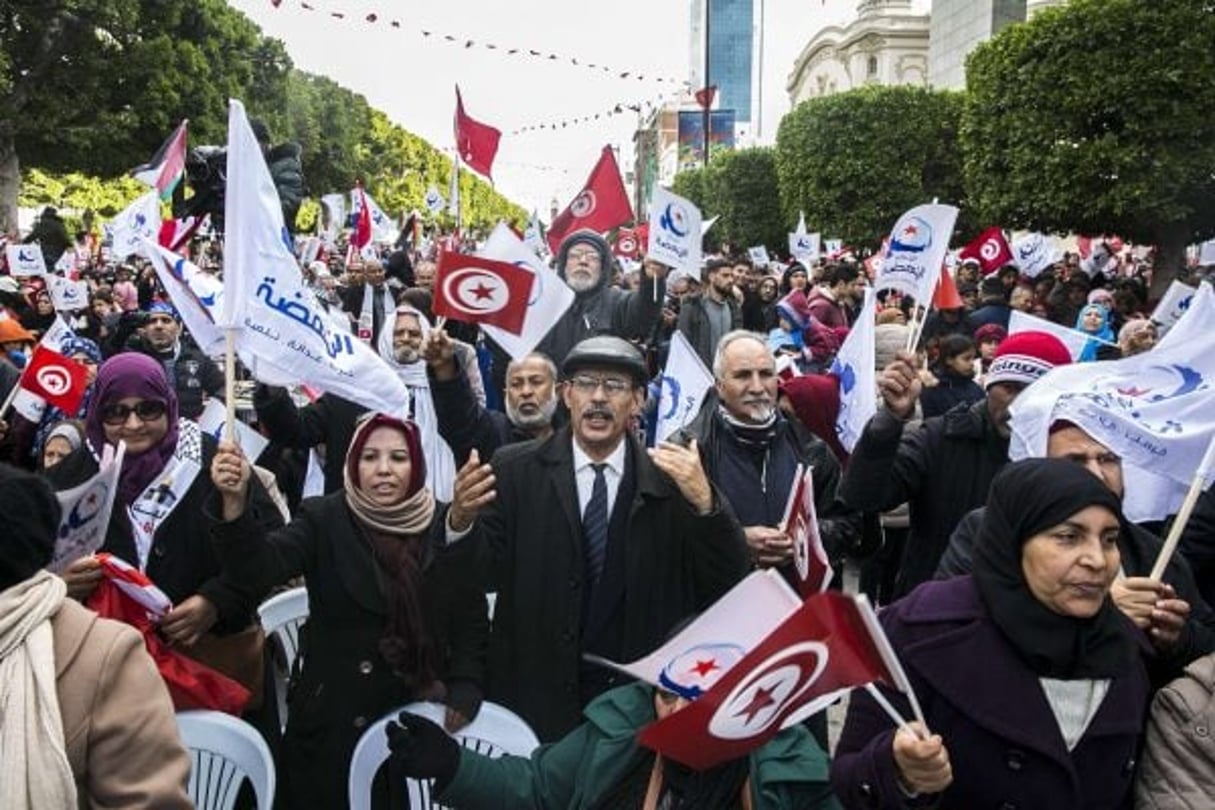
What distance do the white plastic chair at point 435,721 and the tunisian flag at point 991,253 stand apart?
38.0 ft

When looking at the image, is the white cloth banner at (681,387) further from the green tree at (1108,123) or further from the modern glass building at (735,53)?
the modern glass building at (735,53)

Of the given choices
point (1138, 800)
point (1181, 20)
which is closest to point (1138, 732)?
point (1138, 800)

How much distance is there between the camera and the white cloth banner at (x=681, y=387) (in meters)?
5.33

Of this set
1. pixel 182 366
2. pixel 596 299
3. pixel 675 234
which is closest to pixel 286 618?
pixel 182 366

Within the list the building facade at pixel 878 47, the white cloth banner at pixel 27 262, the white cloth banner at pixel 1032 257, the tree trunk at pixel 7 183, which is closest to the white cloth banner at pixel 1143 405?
the white cloth banner at pixel 1032 257

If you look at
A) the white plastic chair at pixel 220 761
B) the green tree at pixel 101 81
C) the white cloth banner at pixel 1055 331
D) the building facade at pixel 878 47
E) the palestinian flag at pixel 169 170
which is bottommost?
the white plastic chair at pixel 220 761

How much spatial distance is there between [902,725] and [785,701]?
0.22 metres

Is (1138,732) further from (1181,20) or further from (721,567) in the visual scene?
(1181,20)

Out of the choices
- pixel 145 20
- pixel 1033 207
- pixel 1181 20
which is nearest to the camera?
pixel 1181 20

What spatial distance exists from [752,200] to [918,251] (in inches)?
1262

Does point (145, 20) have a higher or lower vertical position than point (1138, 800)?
higher

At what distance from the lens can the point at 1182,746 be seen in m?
2.29

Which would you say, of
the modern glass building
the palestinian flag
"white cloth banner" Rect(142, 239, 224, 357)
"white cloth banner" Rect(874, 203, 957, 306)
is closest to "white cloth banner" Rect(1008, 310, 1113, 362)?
"white cloth banner" Rect(874, 203, 957, 306)

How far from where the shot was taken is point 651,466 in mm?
3338
